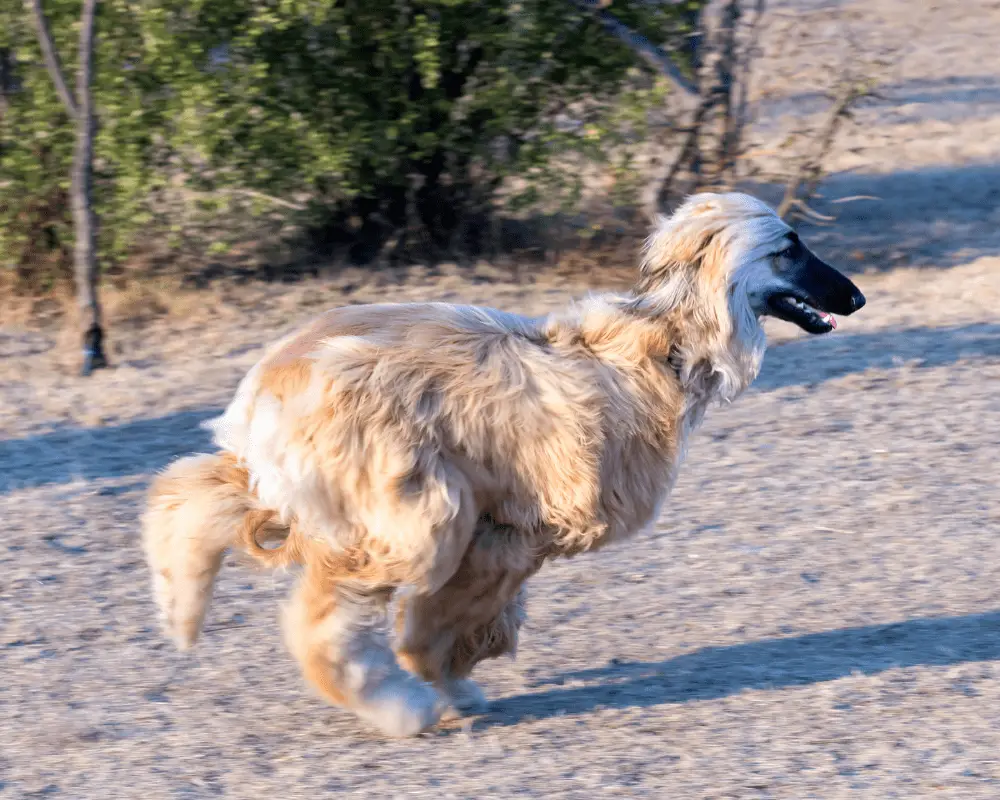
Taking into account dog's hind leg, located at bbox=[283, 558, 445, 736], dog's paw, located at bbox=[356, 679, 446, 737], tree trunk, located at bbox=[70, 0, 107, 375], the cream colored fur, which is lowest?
tree trunk, located at bbox=[70, 0, 107, 375]

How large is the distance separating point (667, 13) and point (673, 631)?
5.70 metres

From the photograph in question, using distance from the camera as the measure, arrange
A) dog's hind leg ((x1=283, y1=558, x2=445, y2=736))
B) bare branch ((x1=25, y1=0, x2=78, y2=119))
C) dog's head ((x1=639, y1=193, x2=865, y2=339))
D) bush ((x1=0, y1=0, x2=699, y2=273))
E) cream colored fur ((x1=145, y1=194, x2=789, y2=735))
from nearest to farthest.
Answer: cream colored fur ((x1=145, y1=194, x2=789, y2=735)), dog's hind leg ((x1=283, y1=558, x2=445, y2=736)), dog's head ((x1=639, y1=193, x2=865, y2=339)), bare branch ((x1=25, y1=0, x2=78, y2=119)), bush ((x1=0, y1=0, x2=699, y2=273))

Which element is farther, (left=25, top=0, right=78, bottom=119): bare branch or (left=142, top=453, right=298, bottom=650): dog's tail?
(left=25, top=0, right=78, bottom=119): bare branch

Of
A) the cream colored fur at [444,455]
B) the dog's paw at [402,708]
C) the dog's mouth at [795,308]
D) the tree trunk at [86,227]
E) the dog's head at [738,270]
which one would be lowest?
the tree trunk at [86,227]

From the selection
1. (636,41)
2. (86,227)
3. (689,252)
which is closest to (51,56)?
(86,227)

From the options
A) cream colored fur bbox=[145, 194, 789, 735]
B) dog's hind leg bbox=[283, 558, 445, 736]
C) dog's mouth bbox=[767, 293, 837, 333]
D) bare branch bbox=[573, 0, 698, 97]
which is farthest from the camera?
bare branch bbox=[573, 0, 698, 97]

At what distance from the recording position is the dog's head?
4465mm

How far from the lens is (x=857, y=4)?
1945cm

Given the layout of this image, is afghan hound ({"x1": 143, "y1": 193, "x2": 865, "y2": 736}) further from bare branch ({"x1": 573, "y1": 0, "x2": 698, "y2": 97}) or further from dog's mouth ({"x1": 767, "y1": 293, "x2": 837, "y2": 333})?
bare branch ({"x1": 573, "y1": 0, "x2": 698, "y2": 97})

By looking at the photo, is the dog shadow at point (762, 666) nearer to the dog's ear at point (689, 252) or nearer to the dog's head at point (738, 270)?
the dog's head at point (738, 270)

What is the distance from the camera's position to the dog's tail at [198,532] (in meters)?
4.43

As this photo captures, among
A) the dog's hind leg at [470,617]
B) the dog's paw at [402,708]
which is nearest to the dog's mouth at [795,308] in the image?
the dog's hind leg at [470,617]

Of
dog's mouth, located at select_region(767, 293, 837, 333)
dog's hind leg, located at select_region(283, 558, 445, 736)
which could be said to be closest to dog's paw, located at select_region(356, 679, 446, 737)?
dog's hind leg, located at select_region(283, 558, 445, 736)

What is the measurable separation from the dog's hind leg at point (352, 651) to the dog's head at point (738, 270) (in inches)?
50.9
